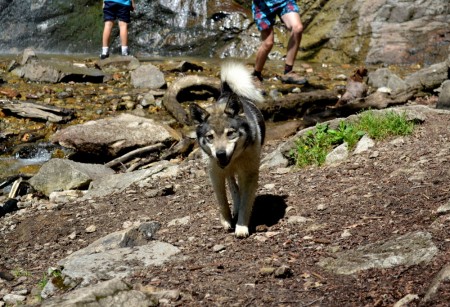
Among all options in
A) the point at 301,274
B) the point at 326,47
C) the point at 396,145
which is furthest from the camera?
the point at 326,47

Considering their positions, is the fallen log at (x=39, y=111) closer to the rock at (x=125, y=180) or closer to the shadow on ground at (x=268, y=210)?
the rock at (x=125, y=180)

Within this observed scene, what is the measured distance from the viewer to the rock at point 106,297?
12.0 ft

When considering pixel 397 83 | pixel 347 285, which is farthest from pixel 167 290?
Result: pixel 397 83

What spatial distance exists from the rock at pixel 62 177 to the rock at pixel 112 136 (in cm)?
86

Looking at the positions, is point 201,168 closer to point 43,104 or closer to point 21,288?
point 21,288

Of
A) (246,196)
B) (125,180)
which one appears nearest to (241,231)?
(246,196)

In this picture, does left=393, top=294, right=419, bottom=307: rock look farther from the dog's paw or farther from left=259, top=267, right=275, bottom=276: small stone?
the dog's paw

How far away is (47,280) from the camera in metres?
4.79

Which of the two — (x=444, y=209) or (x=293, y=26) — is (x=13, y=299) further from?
(x=293, y=26)

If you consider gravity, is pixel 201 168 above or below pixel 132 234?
below

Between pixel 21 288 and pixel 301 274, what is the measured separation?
2.22m

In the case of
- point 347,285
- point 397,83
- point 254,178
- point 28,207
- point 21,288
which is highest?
point 347,285

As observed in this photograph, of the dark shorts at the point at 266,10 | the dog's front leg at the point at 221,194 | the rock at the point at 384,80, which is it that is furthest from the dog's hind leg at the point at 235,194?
the rock at the point at 384,80

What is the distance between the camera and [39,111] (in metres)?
10.9
